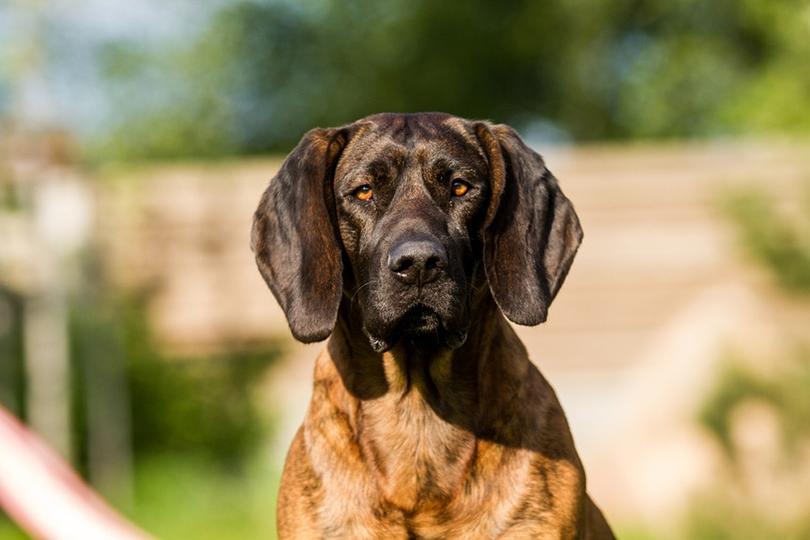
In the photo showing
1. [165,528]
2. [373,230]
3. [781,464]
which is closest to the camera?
[373,230]

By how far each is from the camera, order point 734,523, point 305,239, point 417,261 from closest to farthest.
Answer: point 417,261, point 305,239, point 734,523

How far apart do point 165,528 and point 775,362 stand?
559cm

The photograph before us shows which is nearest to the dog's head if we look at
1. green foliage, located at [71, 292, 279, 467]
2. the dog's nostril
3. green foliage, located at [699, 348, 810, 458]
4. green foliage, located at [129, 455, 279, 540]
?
the dog's nostril

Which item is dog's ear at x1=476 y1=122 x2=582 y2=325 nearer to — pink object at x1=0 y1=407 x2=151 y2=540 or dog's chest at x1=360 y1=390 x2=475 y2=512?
dog's chest at x1=360 y1=390 x2=475 y2=512

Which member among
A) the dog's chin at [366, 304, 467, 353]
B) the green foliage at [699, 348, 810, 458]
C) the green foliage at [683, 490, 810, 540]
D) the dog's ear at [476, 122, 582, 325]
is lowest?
the green foliage at [683, 490, 810, 540]

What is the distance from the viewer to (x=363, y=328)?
4.52 m

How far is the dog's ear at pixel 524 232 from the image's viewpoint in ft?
15.0

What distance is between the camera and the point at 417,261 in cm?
427

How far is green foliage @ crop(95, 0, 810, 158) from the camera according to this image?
1124 inches

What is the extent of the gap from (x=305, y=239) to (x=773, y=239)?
6.73 meters

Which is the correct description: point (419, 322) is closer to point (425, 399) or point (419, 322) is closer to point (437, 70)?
point (425, 399)

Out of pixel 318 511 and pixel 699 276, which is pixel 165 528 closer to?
pixel 699 276

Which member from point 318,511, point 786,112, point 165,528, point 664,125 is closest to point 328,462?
point 318,511


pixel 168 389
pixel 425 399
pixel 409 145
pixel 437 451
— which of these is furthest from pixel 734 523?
pixel 168 389
